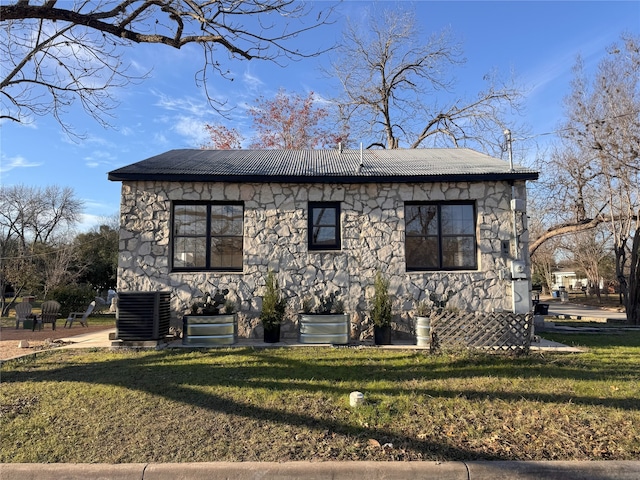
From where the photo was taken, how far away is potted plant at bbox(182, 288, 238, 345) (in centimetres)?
836

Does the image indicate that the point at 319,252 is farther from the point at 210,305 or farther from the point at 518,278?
the point at 518,278

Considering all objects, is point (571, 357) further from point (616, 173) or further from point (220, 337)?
point (616, 173)

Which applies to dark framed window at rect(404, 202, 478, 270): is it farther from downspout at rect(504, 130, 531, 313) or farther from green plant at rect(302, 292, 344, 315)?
green plant at rect(302, 292, 344, 315)

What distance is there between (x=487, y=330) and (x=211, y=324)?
5092 millimetres

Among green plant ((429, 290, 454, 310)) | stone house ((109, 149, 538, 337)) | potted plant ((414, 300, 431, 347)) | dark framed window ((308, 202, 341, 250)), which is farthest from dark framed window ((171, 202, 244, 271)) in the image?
green plant ((429, 290, 454, 310))

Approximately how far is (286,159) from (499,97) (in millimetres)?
16012

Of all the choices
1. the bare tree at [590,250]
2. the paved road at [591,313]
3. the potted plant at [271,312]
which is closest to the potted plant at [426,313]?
the potted plant at [271,312]

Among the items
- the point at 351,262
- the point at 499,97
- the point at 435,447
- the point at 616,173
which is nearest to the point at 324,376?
the point at 435,447

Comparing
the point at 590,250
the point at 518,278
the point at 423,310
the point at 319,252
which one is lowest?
the point at 423,310

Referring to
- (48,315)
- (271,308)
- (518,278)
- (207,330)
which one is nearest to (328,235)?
(271,308)

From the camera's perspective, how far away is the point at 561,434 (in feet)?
14.2

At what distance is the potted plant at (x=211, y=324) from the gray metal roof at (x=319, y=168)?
272 cm

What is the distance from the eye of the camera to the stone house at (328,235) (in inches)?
366

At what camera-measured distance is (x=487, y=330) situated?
7.07 metres
